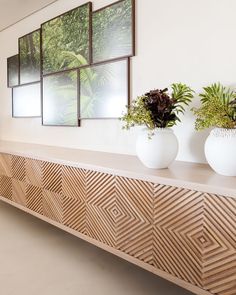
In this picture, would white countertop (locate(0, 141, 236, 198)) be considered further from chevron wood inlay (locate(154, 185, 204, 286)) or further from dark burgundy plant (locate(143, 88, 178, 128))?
dark burgundy plant (locate(143, 88, 178, 128))

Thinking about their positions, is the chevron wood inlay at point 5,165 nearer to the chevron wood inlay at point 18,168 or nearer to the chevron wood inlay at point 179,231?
the chevron wood inlay at point 18,168

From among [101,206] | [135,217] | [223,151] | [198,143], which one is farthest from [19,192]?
[223,151]

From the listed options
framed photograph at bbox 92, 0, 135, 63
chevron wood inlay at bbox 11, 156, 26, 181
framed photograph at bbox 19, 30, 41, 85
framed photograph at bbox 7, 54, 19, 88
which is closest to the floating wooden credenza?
chevron wood inlay at bbox 11, 156, 26, 181

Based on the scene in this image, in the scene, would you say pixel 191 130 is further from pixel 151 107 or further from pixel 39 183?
pixel 39 183

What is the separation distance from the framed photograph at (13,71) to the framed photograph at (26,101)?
0.31 feet

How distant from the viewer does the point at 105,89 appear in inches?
108

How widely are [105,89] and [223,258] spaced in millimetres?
1835

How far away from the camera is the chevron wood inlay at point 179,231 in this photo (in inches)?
58.5

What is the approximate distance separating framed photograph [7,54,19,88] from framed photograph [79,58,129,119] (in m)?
1.47

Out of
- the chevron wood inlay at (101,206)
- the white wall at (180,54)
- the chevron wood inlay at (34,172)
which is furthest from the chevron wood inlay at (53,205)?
the white wall at (180,54)

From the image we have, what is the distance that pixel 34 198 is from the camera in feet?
9.12

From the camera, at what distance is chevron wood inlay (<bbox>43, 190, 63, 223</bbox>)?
2442mm

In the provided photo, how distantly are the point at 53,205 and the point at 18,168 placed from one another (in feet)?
2.42

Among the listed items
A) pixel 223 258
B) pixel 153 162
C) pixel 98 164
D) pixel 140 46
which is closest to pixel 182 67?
pixel 140 46
